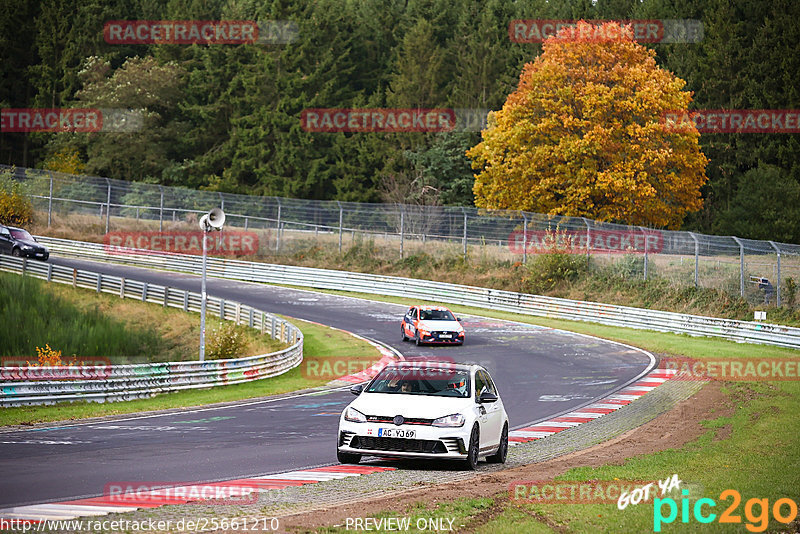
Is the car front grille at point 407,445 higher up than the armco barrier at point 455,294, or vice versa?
the car front grille at point 407,445

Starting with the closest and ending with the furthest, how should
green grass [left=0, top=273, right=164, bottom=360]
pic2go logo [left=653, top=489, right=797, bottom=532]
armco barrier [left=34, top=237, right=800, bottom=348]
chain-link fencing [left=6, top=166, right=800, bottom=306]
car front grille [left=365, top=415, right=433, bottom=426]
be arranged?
pic2go logo [left=653, top=489, right=797, bottom=532], car front grille [left=365, top=415, right=433, bottom=426], green grass [left=0, top=273, right=164, bottom=360], armco barrier [left=34, top=237, right=800, bottom=348], chain-link fencing [left=6, top=166, right=800, bottom=306]

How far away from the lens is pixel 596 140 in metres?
51.2

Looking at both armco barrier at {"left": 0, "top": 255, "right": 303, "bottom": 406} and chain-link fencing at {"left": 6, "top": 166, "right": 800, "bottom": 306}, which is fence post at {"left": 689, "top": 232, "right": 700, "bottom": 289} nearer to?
chain-link fencing at {"left": 6, "top": 166, "right": 800, "bottom": 306}

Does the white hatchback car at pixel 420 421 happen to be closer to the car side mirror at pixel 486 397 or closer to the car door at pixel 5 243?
the car side mirror at pixel 486 397

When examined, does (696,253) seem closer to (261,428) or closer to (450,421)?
(261,428)

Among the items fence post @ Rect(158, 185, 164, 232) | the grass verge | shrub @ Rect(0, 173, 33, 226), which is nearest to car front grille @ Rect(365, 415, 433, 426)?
the grass verge

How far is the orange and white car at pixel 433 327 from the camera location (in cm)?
3469

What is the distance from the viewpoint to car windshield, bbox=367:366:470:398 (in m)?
13.9

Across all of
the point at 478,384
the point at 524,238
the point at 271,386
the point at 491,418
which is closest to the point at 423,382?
the point at 478,384

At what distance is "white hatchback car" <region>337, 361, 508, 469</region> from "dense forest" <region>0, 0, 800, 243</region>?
2198 inches

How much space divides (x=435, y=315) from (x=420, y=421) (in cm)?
2303

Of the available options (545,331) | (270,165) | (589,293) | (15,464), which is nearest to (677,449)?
(15,464)

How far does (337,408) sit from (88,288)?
25.9m

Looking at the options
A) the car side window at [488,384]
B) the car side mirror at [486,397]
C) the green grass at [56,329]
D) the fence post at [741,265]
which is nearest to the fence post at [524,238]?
the fence post at [741,265]
